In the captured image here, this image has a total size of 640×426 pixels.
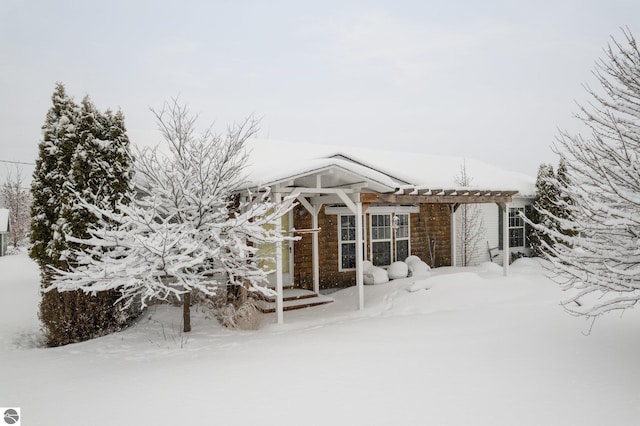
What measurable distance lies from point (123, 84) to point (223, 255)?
38.7 meters

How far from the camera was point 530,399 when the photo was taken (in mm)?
4207

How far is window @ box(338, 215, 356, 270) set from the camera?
12.5 metres

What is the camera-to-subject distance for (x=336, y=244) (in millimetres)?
12312

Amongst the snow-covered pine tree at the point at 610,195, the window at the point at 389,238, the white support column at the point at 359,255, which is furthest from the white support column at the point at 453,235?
the snow-covered pine tree at the point at 610,195

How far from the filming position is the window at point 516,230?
53.2 ft

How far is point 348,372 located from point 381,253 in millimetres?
8458

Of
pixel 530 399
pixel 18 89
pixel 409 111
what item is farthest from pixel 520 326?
pixel 409 111

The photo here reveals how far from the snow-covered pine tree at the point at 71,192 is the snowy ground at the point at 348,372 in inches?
26.0

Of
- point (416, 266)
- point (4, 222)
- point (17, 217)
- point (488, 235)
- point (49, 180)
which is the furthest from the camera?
point (17, 217)

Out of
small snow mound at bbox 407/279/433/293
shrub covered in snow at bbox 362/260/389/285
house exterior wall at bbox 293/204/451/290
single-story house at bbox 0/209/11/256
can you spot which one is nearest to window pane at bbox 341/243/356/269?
house exterior wall at bbox 293/204/451/290

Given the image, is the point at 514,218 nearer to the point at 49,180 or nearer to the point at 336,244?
the point at 336,244

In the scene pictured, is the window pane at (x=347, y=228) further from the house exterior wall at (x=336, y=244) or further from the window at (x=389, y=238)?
the window at (x=389, y=238)

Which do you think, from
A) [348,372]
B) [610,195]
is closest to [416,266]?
[610,195]

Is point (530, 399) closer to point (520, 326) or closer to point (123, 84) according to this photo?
point (520, 326)
